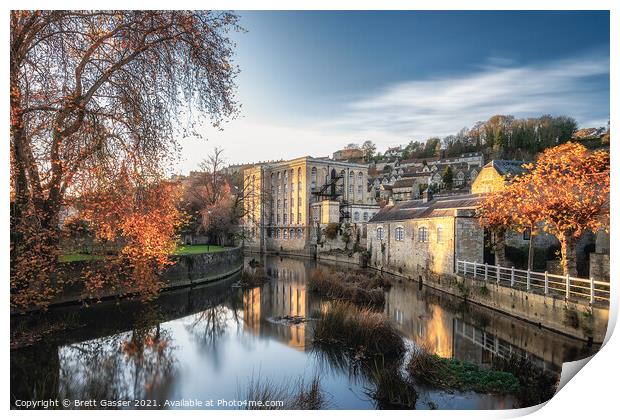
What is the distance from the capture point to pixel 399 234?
17.7 m

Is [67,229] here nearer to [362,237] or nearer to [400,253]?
[400,253]

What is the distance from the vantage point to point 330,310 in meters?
8.54

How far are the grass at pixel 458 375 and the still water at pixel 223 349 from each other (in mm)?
188

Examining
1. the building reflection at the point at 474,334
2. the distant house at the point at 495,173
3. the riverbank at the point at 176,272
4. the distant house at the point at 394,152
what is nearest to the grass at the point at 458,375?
the building reflection at the point at 474,334

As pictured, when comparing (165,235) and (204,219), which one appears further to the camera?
(204,219)

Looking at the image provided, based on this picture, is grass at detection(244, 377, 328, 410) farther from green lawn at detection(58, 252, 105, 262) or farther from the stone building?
the stone building

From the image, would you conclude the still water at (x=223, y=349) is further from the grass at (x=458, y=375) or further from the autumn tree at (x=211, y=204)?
the autumn tree at (x=211, y=204)

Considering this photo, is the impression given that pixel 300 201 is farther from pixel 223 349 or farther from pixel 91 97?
pixel 91 97

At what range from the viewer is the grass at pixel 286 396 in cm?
505

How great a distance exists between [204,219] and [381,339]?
15348 mm

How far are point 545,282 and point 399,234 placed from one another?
9.26 metres
